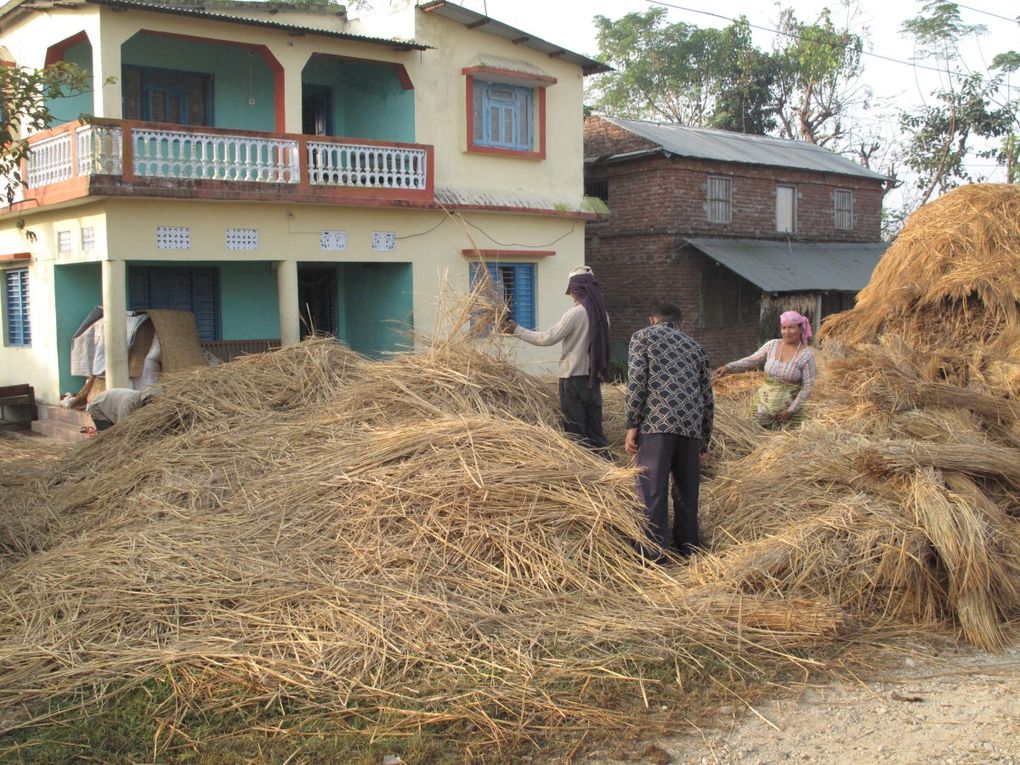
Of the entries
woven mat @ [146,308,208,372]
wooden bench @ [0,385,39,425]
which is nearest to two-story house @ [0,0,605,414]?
wooden bench @ [0,385,39,425]

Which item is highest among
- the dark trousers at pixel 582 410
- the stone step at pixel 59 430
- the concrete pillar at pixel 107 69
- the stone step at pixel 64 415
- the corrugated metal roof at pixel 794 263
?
the concrete pillar at pixel 107 69

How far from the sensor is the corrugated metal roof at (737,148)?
1928 cm

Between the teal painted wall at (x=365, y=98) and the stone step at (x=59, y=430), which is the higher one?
the teal painted wall at (x=365, y=98)

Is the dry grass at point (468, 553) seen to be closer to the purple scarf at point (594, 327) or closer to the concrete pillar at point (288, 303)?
the purple scarf at point (594, 327)

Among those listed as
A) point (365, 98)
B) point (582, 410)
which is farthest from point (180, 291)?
point (582, 410)

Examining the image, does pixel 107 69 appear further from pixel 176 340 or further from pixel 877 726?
pixel 877 726

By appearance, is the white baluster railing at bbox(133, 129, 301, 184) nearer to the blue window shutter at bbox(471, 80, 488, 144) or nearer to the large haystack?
the blue window shutter at bbox(471, 80, 488, 144)

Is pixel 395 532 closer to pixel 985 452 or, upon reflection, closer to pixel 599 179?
pixel 985 452

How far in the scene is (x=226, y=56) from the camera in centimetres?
1466

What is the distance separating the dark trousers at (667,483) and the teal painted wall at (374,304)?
362 inches

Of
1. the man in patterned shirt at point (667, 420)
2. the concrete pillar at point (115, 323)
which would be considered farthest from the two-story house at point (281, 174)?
the man in patterned shirt at point (667, 420)

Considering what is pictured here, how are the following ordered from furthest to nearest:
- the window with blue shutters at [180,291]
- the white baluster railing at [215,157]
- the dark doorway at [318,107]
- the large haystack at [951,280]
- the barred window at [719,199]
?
the barred window at [719,199] < the dark doorway at [318,107] < the window with blue shutters at [180,291] < the white baluster railing at [215,157] < the large haystack at [951,280]

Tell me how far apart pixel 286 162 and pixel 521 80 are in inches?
174

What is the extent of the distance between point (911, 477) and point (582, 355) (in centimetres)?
262
